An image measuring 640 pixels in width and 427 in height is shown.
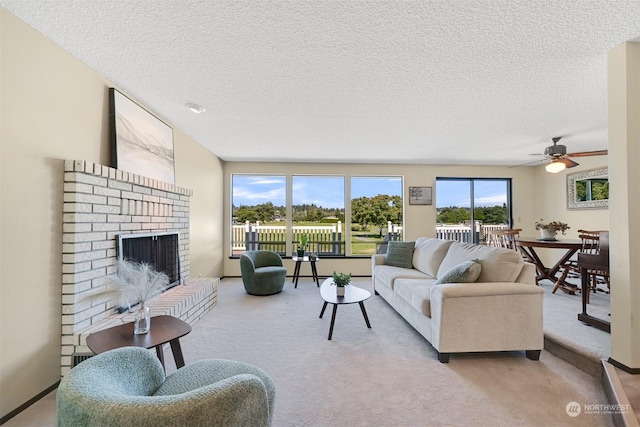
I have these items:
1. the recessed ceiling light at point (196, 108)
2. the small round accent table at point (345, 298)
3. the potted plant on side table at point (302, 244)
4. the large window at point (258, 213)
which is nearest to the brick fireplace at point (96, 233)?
the recessed ceiling light at point (196, 108)

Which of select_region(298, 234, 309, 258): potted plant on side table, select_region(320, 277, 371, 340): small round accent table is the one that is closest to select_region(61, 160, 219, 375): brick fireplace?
select_region(320, 277, 371, 340): small round accent table

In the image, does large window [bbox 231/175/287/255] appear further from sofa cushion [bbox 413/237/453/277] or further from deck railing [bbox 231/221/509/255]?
sofa cushion [bbox 413/237/453/277]

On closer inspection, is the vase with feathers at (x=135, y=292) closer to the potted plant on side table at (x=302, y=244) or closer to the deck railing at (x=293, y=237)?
the potted plant on side table at (x=302, y=244)

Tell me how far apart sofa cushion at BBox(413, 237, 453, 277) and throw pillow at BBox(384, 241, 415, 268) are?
7 centimetres

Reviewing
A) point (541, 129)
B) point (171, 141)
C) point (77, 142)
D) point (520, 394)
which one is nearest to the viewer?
point (520, 394)

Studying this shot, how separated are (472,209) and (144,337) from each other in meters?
6.21

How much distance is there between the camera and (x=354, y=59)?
6.84ft

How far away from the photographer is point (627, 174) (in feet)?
6.25

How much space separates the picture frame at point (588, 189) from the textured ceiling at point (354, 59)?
1560mm

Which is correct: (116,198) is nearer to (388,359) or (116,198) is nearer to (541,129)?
(388,359)

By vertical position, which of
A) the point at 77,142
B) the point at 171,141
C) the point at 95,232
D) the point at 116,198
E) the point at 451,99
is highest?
the point at 451,99

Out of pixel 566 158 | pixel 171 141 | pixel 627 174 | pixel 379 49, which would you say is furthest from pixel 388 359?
pixel 566 158

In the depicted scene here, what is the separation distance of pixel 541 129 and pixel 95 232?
4951mm

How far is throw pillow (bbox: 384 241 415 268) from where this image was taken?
163 inches
